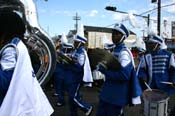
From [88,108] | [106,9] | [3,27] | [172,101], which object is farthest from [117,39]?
[106,9]

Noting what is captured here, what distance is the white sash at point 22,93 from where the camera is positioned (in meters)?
3.12

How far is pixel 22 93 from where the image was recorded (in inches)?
125

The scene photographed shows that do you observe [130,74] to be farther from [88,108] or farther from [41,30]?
[88,108]

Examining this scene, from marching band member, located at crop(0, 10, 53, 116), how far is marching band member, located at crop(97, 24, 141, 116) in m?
2.64

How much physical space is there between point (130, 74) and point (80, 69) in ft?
10.7

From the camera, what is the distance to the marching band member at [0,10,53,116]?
312 centimetres

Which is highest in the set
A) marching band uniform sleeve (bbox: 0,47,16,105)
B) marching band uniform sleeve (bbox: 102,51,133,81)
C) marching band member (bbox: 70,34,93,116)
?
marching band uniform sleeve (bbox: 0,47,16,105)

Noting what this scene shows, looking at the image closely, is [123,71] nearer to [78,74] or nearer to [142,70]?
[142,70]

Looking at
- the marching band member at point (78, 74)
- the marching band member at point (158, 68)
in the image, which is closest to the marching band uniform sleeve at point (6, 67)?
the marching band member at point (158, 68)

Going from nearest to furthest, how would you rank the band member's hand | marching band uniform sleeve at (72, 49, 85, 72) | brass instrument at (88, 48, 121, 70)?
1. brass instrument at (88, 48, 121, 70)
2. the band member's hand
3. marching band uniform sleeve at (72, 49, 85, 72)

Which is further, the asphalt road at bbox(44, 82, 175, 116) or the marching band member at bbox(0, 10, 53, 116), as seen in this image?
the asphalt road at bbox(44, 82, 175, 116)

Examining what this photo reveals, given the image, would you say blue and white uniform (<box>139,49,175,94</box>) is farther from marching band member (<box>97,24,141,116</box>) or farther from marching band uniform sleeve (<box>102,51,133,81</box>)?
marching band uniform sleeve (<box>102,51,133,81</box>)

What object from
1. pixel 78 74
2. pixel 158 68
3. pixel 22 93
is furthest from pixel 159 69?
pixel 22 93

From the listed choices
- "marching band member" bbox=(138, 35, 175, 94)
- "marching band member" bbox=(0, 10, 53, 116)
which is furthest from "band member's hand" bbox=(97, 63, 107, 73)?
"marching band member" bbox=(0, 10, 53, 116)
